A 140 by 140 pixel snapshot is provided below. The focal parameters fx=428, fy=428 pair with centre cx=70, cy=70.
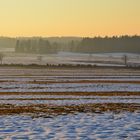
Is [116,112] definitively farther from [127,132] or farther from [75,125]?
[127,132]

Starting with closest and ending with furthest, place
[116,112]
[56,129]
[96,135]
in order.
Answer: [96,135] < [56,129] < [116,112]

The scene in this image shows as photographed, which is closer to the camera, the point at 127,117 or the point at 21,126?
the point at 21,126

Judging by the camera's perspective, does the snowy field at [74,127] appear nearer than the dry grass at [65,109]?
Yes

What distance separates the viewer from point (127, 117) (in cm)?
1989

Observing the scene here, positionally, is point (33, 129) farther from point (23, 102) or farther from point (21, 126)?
point (23, 102)

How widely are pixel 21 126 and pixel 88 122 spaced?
A: 9.54 ft

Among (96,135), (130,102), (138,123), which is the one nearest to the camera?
(96,135)

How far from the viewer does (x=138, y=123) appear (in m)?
17.7

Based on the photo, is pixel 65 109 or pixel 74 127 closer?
pixel 74 127

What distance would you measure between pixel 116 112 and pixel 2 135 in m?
8.21

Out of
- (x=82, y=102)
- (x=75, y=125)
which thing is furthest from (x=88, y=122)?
(x=82, y=102)

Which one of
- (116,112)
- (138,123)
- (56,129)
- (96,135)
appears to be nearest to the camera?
(96,135)

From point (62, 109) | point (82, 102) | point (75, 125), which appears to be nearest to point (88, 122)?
point (75, 125)

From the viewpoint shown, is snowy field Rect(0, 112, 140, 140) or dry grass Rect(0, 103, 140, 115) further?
dry grass Rect(0, 103, 140, 115)
